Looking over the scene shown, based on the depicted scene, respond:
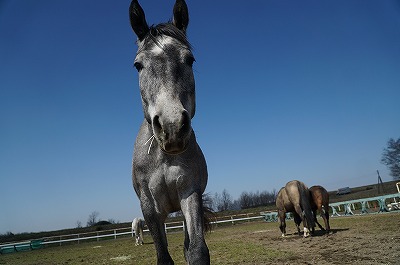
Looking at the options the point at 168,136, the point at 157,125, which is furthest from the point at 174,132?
the point at 157,125

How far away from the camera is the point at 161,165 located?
2.59 metres

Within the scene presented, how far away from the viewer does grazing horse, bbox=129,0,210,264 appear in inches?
81.7

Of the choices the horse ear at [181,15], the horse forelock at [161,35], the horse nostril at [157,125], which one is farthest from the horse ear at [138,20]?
the horse nostril at [157,125]

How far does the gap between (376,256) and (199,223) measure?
5.55 meters

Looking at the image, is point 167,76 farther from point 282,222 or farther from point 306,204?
point 282,222

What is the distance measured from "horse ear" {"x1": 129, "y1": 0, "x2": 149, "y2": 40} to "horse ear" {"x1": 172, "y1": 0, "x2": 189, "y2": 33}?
339mm

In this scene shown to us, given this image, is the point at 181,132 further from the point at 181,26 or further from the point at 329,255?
the point at 329,255

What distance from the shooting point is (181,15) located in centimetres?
289

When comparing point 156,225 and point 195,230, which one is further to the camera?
point 156,225

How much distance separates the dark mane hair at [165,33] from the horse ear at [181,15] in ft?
0.70

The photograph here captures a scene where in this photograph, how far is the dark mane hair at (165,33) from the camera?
8.61 feet

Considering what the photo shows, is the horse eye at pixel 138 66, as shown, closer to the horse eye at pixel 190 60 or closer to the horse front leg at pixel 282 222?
the horse eye at pixel 190 60

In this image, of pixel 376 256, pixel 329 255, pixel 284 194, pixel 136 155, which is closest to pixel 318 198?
pixel 284 194

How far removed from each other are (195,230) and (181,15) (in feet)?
7.35
